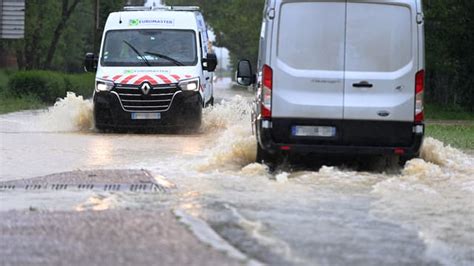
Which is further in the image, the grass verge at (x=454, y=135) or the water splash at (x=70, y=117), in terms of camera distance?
the water splash at (x=70, y=117)

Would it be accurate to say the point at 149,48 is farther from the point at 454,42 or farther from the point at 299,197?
the point at 454,42

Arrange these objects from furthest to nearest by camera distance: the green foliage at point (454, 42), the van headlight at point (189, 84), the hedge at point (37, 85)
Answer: the hedge at point (37, 85) < the green foliage at point (454, 42) < the van headlight at point (189, 84)

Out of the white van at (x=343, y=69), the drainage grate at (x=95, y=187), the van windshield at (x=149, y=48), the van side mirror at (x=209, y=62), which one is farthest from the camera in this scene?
the van side mirror at (x=209, y=62)

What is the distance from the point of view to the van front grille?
745 inches

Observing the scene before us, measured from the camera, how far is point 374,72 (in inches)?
458

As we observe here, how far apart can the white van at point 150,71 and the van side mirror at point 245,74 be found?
532 cm

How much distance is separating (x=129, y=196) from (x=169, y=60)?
34.0ft

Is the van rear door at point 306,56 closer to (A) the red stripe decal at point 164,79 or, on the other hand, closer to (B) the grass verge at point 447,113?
(A) the red stripe decal at point 164,79

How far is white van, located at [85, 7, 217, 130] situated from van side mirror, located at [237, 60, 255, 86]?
17.4 ft

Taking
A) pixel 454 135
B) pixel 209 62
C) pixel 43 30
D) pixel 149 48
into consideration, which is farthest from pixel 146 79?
pixel 43 30

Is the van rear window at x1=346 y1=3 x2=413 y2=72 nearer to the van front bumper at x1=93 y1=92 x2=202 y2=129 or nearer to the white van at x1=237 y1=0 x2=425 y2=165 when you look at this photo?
the white van at x1=237 y1=0 x2=425 y2=165

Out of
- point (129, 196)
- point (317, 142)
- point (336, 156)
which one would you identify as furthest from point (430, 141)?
point (129, 196)

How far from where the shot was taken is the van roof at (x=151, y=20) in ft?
66.2

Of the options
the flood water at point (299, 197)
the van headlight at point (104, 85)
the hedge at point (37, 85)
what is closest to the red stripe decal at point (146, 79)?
the van headlight at point (104, 85)
